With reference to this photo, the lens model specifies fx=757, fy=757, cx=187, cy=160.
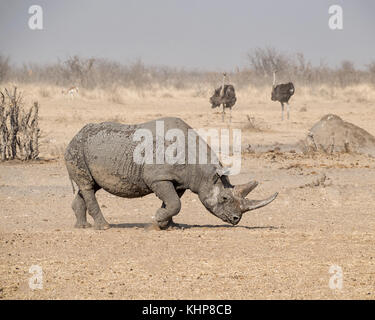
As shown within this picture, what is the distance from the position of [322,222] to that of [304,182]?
149 inches

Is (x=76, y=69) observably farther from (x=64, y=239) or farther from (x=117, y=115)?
(x=64, y=239)

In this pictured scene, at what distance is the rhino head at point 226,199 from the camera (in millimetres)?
9828

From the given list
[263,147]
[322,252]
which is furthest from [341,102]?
[322,252]

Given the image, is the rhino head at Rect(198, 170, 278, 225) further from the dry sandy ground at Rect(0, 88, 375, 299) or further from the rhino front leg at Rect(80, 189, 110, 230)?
the rhino front leg at Rect(80, 189, 110, 230)

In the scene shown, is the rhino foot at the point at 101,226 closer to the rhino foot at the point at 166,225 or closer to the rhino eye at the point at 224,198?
the rhino foot at the point at 166,225

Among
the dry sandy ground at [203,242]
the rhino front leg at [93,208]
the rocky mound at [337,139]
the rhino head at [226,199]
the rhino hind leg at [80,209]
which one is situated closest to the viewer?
the dry sandy ground at [203,242]

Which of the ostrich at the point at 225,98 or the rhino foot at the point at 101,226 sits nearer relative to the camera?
the rhino foot at the point at 101,226

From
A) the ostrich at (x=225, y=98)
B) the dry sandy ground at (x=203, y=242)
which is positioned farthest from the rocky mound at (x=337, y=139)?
the ostrich at (x=225, y=98)

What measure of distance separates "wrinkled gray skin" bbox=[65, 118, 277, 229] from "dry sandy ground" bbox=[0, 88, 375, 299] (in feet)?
1.17

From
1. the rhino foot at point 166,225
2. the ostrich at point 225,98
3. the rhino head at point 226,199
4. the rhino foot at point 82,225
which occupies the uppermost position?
the ostrich at point 225,98

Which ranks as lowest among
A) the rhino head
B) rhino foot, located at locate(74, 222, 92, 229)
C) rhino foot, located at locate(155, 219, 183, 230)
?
rhino foot, located at locate(74, 222, 92, 229)

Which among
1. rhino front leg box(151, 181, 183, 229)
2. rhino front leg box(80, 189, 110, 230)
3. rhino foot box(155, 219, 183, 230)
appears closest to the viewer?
rhino front leg box(151, 181, 183, 229)

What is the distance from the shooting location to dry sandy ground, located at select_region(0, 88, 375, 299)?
725 centimetres

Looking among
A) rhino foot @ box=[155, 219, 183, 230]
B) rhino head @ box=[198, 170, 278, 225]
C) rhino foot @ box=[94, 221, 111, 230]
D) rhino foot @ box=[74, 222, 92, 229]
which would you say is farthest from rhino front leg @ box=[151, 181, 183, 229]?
rhino foot @ box=[74, 222, 92, 229]
